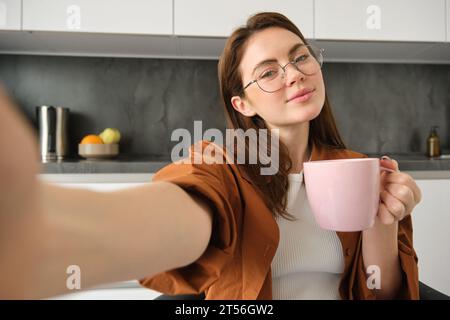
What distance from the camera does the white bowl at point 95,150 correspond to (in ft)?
6.59

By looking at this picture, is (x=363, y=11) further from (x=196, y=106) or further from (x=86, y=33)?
(x=86, y=33)

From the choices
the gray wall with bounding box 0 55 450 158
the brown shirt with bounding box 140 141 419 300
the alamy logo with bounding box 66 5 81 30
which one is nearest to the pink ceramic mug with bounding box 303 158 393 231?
the brown shirt with bounding box 140 141 419 300

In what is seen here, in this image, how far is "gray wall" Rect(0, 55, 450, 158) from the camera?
7.60 feet

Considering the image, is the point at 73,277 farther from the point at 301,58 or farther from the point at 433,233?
the point at 433,233

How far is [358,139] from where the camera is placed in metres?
2.48

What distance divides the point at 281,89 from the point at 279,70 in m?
0.05

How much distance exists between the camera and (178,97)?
2393 mm

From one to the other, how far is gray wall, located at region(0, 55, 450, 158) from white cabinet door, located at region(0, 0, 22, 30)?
43cm

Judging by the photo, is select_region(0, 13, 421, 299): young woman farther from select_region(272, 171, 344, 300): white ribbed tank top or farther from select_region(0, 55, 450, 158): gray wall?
select_region(0, 55, 450, 158): gray wall

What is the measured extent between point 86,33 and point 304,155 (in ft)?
4.78

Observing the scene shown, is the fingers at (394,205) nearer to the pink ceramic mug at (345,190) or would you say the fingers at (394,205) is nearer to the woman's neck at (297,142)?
the pink ceramic mug at (345,190)

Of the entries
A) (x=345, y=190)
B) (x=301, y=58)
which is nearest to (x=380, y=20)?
(x=301, y=58)

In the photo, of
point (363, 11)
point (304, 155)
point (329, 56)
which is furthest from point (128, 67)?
point (304, 155)

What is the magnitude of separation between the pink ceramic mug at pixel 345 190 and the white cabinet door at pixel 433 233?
1435 mm
